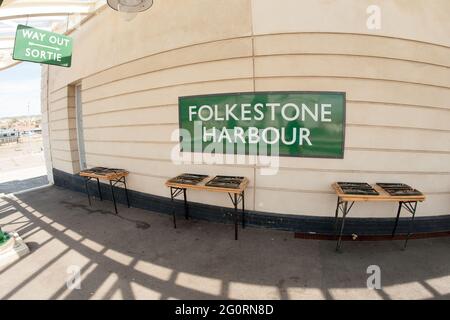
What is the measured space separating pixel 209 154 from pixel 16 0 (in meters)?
6.40

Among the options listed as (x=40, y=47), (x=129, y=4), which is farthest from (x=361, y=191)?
(x=40, y=47)

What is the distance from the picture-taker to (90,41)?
24.2ft

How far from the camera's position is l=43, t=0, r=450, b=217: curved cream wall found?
14.6 feet

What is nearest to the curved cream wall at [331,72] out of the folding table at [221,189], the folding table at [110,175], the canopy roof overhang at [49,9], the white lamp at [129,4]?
the folding table at [221,189]

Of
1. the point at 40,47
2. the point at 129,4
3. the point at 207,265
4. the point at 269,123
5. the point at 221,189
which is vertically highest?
the point at 129,4

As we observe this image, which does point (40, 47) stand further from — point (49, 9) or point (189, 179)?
point (189, 179)

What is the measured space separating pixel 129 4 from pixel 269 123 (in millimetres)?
3480

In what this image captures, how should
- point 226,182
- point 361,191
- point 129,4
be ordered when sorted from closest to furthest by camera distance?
1. point 361,191
2. point 129,4
3. point 226,182

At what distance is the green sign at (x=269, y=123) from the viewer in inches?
181

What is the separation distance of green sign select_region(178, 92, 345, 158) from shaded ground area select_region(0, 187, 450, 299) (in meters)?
1.81

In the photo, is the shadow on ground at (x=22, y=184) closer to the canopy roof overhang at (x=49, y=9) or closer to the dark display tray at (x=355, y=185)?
the canopy roof overhang at (x=49, y=9)

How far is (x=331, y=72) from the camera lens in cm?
453
